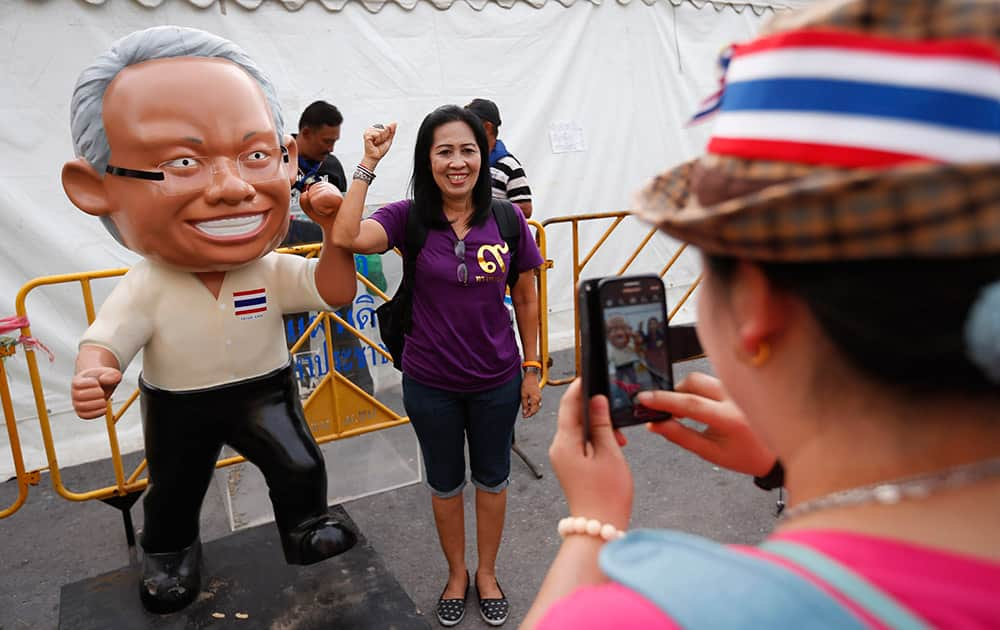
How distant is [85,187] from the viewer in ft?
6.98

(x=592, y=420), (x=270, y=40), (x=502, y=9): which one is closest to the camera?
(x=592, y=420)

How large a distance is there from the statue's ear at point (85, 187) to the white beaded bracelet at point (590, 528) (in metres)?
1.81

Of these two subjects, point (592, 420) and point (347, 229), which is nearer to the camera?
point (592, 420)

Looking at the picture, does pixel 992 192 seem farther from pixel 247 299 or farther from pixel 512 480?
pixel 512 480

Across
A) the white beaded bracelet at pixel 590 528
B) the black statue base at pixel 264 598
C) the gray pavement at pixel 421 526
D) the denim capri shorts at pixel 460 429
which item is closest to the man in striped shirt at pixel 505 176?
the gray pavement at pixel 421 526

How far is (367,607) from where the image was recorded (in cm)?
237

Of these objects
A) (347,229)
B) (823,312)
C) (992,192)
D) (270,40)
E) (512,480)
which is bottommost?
(512,480)

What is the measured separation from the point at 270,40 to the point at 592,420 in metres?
4.24

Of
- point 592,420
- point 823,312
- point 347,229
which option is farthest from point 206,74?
point 823,312

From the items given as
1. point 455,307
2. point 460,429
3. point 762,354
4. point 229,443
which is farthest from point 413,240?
point 762,354

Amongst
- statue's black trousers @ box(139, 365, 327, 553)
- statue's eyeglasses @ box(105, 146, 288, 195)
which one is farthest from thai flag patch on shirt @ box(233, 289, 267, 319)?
statue's eyeglasses @ box(105, 146, 288, 195)

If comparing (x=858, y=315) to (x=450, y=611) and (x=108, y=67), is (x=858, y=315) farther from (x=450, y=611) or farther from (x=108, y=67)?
(x=450, y=611)

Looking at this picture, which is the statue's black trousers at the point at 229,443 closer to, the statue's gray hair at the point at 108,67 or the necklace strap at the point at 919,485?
the statue's gray hair at the point at 108,67

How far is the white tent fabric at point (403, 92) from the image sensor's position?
4.05 meters
